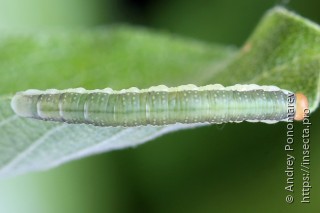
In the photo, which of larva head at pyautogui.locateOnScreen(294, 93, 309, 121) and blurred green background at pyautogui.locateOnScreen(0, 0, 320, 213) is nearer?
larva head at pyautogui.locateOnScreen(294, 93, 309, 121)

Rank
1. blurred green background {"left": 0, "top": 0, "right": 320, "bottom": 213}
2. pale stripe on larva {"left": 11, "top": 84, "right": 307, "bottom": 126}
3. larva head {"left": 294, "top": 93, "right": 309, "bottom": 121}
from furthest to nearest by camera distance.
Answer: blurred green background {"left": 0, "top": 0, "right": 320, "bottom": 213}
larva head {"left": 294, "top": 93, "right": 309, "bottom": 121}
pale stripe on larva {"left": 11, "top": 84, "right": 307, "bottom": 126}

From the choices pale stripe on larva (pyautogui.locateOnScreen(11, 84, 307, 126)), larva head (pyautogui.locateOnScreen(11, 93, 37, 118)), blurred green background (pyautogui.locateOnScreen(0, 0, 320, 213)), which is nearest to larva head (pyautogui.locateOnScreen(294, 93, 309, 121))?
pale stripe on larva (pyautogui.locateOnScreen(11, 84, 307, 126))

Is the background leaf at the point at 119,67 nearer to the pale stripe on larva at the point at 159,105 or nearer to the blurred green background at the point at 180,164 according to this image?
the pale stripe on larva at the point at 159,105

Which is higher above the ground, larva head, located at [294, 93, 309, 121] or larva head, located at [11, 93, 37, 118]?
larva head, located at [294, 93, 309, 121]

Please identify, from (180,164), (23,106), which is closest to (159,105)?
(23,106)

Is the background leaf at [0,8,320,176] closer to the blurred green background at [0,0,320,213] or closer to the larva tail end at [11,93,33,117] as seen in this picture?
the larva tail end at [11,93,33,117]

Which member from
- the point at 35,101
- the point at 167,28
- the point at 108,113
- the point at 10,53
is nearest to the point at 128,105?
the point at 108,113
